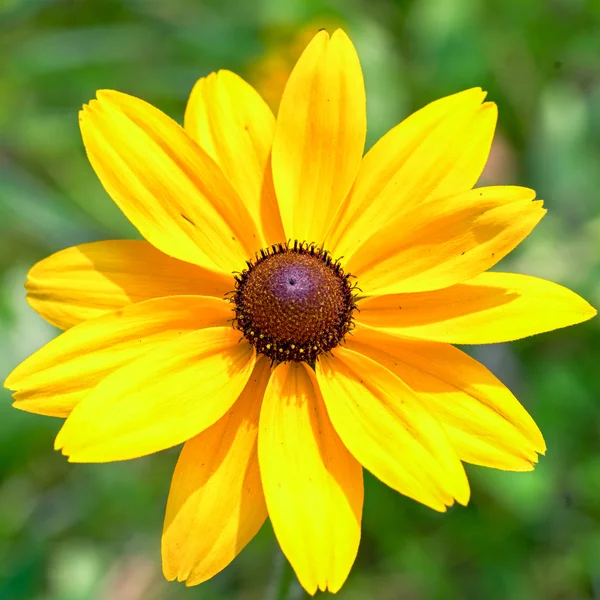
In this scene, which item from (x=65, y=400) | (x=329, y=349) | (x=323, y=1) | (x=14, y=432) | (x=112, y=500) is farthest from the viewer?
(x=323, y=1)

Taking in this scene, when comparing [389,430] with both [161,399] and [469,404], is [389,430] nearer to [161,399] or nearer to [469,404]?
[469,404]

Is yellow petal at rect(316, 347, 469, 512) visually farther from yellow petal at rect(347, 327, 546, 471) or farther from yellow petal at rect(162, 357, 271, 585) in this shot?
yellow petal at rect(162, 357, 271, 585)

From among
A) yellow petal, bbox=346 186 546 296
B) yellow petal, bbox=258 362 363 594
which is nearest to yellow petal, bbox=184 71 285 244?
yellow petal, bbox=346 186 546 296

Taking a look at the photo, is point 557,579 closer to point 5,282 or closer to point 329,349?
point 329,349

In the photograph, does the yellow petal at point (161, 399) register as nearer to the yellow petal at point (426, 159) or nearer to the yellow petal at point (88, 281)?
the yellow petal at point (88, 281)

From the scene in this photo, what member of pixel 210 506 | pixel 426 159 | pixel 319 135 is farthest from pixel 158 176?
pixel 210 506

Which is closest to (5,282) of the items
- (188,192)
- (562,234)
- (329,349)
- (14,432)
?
(14,432)

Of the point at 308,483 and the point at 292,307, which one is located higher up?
the point at 292,307
